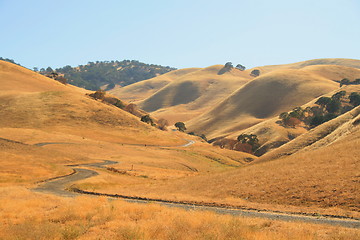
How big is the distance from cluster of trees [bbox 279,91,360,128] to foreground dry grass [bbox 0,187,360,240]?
12771 cm

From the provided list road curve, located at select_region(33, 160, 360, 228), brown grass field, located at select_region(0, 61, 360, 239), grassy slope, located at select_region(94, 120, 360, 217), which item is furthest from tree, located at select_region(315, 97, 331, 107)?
grassy slope, located at select_region(94, 120, 360, 217)

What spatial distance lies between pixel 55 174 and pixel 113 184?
8.88 metres

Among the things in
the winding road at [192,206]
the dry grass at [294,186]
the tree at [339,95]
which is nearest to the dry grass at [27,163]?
the winding road at [192,206]

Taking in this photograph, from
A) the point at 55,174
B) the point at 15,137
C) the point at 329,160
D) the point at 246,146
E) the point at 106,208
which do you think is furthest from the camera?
the point at 246,146

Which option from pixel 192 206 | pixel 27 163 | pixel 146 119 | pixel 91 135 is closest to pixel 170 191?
pixel 192 206

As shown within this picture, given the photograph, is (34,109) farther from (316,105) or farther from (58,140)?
(316,105)

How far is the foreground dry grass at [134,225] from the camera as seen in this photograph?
467 inches

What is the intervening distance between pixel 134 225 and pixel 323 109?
155 metres

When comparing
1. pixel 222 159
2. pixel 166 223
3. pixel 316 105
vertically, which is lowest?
pixel 222 159

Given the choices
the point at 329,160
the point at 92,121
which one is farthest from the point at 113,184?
the point at 92,121

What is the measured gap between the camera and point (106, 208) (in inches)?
690

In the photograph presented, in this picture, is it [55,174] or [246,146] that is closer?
[55,174]

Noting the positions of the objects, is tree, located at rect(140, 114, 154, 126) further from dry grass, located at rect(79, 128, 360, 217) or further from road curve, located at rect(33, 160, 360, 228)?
dry grass, located at rect(79, 128, 360, 217)

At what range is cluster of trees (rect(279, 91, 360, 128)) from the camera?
137000 millimetres
